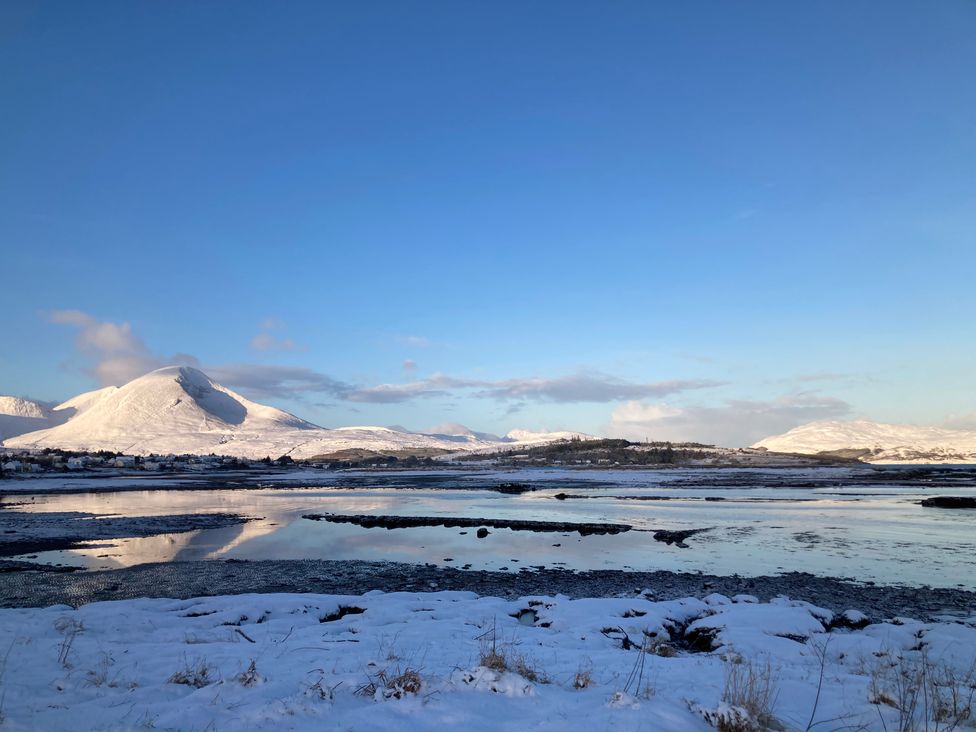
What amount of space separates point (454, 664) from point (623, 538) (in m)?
19.1

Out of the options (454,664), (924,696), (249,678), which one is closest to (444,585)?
(454,664)

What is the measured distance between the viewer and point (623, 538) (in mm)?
25062

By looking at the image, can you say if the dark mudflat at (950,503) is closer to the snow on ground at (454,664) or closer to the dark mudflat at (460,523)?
the dark mudflat at (460,523)

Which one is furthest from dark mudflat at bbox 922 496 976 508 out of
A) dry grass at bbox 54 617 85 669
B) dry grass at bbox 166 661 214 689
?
dry grass at bbox 54 617 85 669

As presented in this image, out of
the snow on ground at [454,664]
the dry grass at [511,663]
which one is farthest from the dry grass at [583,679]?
the dry grass at [511,663]

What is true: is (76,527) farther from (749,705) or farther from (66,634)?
(749,705)

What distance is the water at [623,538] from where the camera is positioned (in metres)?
18.9

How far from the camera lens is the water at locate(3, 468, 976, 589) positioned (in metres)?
18.9

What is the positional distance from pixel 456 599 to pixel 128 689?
767 cm

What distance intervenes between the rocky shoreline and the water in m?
1.45

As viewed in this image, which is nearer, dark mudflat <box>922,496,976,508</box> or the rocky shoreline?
the rocky shoreline

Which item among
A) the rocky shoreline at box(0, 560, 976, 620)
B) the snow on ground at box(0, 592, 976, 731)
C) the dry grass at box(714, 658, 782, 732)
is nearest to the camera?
the dry grass at box(714, 658, 782, 732)

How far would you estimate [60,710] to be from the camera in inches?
220

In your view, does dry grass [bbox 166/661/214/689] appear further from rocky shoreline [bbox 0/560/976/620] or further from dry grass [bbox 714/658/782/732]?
rocky shoreline [bbox 0/560/976/620]
